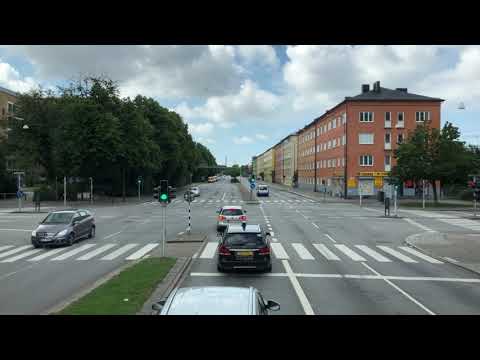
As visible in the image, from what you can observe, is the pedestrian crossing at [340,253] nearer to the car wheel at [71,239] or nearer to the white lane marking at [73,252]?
the white lane marking at [73,252]

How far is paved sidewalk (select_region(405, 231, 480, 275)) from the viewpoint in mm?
17750

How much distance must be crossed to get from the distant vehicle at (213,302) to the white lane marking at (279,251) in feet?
39.5

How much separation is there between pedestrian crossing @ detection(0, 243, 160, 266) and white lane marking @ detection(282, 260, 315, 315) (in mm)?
6399

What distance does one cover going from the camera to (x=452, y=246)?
2188cm

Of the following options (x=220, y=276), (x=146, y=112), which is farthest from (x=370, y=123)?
(x=220, y=276)

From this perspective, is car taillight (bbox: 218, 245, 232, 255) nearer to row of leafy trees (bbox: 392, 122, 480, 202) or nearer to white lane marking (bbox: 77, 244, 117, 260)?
white lane marking (bbox: 77, 244, 117, 260)

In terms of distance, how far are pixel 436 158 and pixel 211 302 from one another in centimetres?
5013

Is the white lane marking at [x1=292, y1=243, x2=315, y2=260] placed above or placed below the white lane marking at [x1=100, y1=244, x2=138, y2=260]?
above

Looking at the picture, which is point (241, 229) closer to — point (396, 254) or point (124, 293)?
point (124, 293)

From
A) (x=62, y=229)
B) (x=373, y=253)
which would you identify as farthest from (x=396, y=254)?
(x=62, y=229)

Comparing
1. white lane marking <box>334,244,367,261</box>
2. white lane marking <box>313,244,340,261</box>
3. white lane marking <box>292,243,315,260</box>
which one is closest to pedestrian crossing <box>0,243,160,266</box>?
white lane marking <box>292,243,315,260</box>

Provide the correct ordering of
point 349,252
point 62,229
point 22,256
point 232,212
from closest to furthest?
point 22,256, point 349,252, point 62,229, point 232,212
